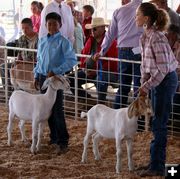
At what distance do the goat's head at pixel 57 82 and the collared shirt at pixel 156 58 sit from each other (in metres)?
1.30

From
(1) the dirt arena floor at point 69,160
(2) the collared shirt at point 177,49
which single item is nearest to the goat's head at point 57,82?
(1) the dirt arena floor at point 69,160

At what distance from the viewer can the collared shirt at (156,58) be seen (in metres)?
4.06

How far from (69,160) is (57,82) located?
84 centimetres

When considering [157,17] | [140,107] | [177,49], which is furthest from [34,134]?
[177,49]

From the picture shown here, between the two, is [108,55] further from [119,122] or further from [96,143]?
[119,122]

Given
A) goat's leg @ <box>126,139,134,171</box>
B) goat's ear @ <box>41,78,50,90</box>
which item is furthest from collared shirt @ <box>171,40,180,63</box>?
goat's leg @ <box>126,139,134,171</box>

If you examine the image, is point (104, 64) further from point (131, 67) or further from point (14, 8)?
point (14, 8)

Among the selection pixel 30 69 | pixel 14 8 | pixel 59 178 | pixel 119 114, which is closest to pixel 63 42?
pixel 119 114

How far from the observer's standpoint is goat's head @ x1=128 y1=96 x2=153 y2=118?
428 centimetres

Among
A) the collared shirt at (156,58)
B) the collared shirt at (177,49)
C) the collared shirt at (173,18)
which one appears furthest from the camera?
the collared shirt at (173,18)

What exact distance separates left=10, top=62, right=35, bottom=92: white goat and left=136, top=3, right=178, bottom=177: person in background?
128 inches

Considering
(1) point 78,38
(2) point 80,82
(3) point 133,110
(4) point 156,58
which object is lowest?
(2) point 80,82

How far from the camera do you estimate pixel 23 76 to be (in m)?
7.31

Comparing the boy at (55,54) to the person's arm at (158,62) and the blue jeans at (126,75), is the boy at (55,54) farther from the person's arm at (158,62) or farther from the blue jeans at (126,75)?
the person's arm at (158,62)
